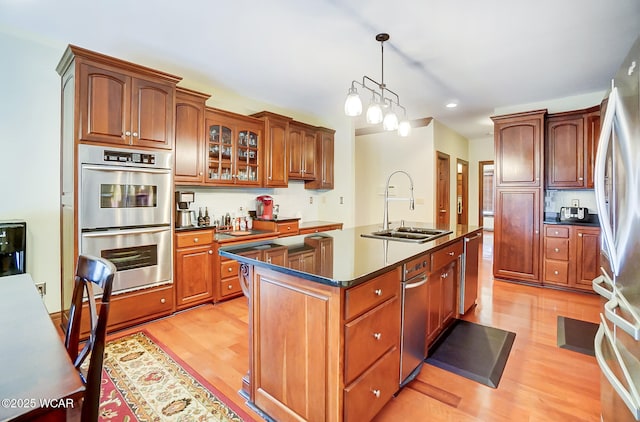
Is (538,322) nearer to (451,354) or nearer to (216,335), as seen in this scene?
(451,354)

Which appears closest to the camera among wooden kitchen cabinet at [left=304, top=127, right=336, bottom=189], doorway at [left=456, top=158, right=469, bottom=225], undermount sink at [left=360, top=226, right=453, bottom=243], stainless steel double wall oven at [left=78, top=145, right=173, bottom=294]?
stainless steel double wall oven at [left=78, top=145, right=173, bottom=294]

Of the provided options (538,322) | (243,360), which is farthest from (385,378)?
(538,322)

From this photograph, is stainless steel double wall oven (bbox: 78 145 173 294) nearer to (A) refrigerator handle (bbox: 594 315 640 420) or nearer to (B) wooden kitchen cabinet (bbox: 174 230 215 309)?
(B) wooden kitchen cabinet (bbox: 174 230 215 309)

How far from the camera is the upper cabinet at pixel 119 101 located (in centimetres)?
248

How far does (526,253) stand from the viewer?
431 centimetres

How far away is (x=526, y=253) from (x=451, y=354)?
2726 mm

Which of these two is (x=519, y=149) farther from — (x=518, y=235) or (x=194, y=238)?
(x=194, y=238)

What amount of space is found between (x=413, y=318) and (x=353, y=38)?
2.35m

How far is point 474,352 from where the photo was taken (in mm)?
2426

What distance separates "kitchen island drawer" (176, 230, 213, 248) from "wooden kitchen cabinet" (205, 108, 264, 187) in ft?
2.02

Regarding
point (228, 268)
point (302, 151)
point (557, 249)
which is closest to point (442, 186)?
point (557, 249)

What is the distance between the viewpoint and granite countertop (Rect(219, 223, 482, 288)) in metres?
1.38

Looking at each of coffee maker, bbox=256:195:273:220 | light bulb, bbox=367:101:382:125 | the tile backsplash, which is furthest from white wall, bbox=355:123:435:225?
light bulb, bbox=367:101:382:125

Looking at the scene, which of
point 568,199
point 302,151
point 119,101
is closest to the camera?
point 119,101
